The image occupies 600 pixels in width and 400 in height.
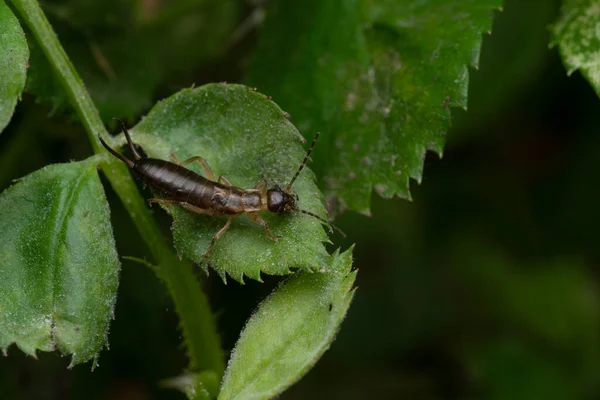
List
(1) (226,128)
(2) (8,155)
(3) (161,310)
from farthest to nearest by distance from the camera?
(3) (161,310) < (2) (8,155) < (1) (226,128)

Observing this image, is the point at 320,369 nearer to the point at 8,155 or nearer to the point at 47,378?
the point at 47,378

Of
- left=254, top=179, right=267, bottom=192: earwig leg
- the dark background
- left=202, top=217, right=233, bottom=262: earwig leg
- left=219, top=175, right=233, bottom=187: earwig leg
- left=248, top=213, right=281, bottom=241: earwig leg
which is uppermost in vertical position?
left=254, top=179, right=267, bottom=192: earwig leg

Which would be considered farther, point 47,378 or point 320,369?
point 320,369

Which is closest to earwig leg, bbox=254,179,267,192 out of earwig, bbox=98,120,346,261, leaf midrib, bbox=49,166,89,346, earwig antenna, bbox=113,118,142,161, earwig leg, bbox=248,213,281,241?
earwig, bbox=98,120,346,261

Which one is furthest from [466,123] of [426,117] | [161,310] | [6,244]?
[6,244]

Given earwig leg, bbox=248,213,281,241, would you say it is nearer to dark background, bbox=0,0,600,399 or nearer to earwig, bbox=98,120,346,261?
earwig, bbox=98,120,346,261

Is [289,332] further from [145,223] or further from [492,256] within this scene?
[492,256]

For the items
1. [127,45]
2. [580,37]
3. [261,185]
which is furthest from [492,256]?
[127,45]
